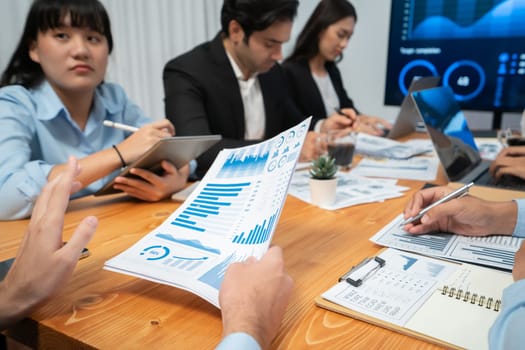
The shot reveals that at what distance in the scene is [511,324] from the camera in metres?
0.41

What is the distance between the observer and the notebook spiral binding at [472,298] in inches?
20.5

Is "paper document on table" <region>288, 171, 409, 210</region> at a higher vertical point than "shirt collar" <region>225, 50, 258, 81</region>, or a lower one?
lower

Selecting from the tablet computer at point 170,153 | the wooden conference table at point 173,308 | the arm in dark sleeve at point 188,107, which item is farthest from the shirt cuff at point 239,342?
the arm in dark sleeve at point 188,107

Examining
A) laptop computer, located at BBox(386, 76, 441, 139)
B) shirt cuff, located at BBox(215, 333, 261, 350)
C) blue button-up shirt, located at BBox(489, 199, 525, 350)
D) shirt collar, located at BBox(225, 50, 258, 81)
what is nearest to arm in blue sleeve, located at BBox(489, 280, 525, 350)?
blue button-up shirt, located at BBox(489, 199, 525, 350)

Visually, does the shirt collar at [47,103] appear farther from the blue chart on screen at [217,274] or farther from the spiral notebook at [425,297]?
the spiral notebook at [425,297]

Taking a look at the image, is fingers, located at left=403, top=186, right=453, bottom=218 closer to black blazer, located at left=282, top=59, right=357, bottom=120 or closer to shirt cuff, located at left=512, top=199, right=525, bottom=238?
shirt cuff, located at left=512, top=199, right=525, bottom=238

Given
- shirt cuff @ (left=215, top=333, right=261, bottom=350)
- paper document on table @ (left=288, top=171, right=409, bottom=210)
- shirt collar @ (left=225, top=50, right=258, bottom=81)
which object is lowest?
paper document on table @ (left=288, top=171, right=409, bottom=210)

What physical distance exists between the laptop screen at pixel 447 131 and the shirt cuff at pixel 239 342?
0.90m

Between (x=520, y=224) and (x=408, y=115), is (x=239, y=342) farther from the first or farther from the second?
(x=408, y=115)

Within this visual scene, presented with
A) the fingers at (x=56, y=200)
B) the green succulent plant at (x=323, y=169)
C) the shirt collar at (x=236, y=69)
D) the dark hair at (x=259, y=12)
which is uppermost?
the dark hair at (x=259, y=12)

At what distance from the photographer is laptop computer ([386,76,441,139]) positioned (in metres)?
1.72

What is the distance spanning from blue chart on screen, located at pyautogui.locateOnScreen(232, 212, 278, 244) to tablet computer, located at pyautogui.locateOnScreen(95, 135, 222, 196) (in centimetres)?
38

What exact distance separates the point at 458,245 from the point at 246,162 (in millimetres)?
405

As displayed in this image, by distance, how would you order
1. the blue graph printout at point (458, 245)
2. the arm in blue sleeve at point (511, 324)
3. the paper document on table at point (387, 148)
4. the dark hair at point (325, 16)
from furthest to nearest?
the dark hair at point (325, 16), the paper document on table at point (387, 148), the blue graph printout at point (458, 245), the arm in blue sleeve at point (511, 324)
